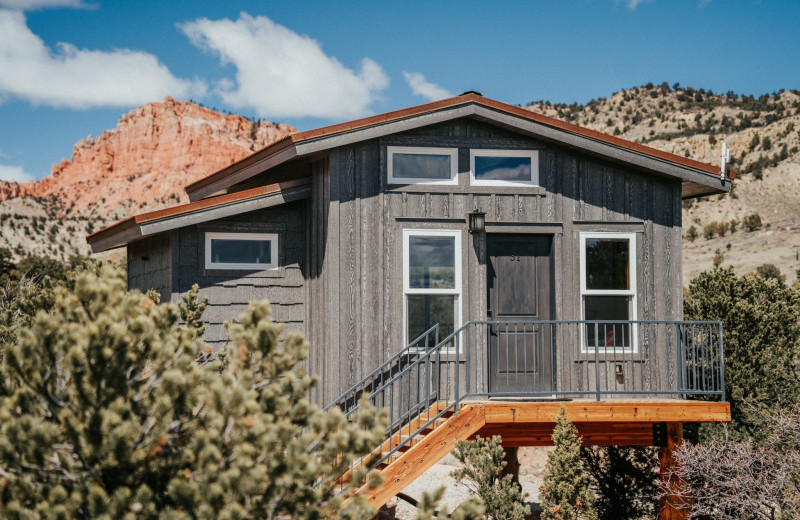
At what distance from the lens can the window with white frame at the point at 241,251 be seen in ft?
31.7

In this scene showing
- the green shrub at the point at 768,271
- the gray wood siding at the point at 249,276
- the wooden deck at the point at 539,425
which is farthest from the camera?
the green shrub at the point at 768,271

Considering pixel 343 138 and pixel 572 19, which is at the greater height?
pixel 572 19

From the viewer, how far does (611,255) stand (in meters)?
9.76

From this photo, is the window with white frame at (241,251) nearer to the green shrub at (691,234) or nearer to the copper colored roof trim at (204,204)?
the copper colored roof trim at (204,204)

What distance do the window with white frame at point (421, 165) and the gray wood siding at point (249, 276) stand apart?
1.44 meters

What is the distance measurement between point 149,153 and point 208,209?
10434 centimetres

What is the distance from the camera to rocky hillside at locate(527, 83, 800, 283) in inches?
1394

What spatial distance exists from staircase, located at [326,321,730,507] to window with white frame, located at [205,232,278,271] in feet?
6.93

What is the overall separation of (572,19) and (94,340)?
41.0 m

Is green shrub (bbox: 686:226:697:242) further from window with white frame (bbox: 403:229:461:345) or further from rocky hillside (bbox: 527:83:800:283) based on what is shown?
window with white frame (bbox: 403:229:461:345)

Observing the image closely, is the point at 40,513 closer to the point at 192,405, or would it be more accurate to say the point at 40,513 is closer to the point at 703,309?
the point at 192,405

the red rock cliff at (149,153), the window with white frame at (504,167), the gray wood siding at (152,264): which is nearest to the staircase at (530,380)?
the window with white frame at (504,167)

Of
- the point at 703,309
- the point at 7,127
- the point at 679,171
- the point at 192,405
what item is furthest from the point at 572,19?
the point at 7,127

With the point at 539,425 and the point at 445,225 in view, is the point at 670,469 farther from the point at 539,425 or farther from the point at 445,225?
the point at 445,225
